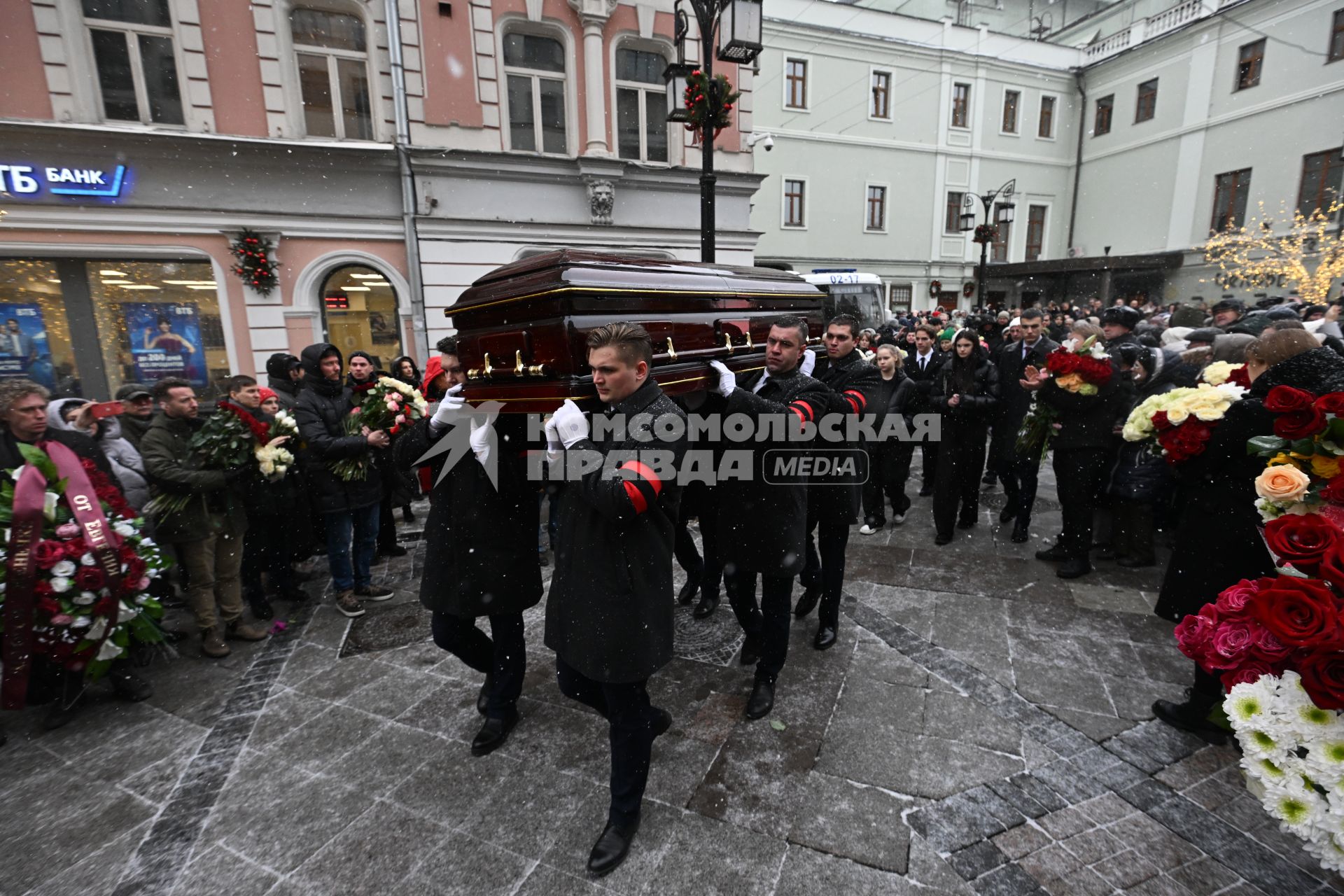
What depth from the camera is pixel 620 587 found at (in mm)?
2127

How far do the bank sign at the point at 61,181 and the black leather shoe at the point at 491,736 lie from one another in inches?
386

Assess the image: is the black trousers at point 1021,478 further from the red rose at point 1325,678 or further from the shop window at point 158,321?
the shop window at point 158,321

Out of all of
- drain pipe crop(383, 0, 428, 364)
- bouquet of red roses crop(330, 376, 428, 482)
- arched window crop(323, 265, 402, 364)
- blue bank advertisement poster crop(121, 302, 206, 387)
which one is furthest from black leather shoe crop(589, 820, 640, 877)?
blue bank advertisement poster crop(121, 302, 206, 387)

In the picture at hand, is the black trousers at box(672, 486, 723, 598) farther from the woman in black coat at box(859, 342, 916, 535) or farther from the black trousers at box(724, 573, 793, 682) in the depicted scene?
the woman in black coat at box(859, 342, 916, 535)

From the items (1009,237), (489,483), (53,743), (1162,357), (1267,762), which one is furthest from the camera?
(1009,237)

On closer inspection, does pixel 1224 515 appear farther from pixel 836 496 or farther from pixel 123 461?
pixel 123 461

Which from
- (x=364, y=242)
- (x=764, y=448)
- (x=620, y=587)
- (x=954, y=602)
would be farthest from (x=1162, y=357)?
(x=364, y=242)

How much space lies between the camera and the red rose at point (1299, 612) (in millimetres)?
1358

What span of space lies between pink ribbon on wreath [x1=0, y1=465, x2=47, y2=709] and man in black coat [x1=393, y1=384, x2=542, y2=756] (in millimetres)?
1858

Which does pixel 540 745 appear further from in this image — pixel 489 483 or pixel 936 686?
pixel 936 686

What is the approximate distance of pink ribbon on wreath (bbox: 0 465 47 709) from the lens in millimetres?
2906

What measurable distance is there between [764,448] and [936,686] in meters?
1.66

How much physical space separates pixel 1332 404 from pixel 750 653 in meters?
2.66

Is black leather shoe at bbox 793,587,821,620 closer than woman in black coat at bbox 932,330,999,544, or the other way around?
black leather shoe at bbox 793,587,821,620
